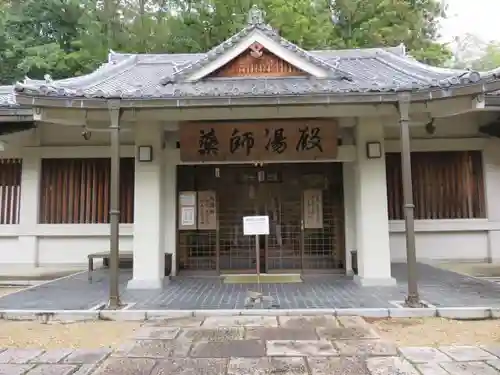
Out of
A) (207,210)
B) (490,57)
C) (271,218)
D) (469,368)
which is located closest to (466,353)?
(469,368)

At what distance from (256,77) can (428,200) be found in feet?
17.7

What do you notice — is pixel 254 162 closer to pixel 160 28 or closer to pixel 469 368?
pixel 469 368

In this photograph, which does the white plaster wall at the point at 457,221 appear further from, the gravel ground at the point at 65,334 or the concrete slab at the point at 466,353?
the gravel ground at the point at 65,334

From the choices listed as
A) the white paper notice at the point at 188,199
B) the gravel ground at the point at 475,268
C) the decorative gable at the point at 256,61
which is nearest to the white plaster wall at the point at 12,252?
the white paper notice at the point at 188,199

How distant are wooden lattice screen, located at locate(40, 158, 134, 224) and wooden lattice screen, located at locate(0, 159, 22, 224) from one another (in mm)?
655

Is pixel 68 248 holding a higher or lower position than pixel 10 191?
lower

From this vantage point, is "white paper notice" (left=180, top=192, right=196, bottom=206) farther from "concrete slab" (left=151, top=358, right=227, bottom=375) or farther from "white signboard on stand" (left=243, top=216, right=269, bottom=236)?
"concrete slab" (left=151, top=358, right=227, bottom=375)

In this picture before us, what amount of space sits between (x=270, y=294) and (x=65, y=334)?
11.4 feet

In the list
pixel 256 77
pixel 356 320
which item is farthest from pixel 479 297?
pixel 256 77

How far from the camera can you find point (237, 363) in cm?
430

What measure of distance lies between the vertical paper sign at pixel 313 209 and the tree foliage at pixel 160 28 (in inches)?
400

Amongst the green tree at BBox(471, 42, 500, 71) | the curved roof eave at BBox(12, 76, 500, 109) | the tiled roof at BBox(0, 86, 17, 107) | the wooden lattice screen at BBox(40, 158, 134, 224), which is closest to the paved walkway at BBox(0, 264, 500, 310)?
the wooden lattice screen at BBox(40, 158, 134, 224)

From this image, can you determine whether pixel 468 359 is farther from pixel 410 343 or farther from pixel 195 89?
pixel 195 89

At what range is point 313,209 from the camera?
10.1 metres
